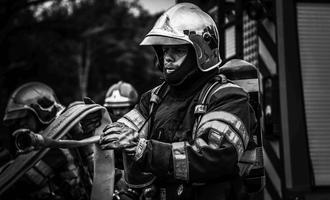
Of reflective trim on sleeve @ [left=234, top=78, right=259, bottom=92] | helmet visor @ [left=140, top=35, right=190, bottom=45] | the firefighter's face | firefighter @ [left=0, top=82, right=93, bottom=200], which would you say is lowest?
firefighter @ [left=0, top=82, right=93, bottom=200]

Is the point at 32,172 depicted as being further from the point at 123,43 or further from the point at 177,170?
the point at 123,43

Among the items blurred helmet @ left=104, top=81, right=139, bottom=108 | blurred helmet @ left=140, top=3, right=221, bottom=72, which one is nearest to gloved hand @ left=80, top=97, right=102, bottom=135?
blurred helmet @ left=140, top=3, right=221, bottom=72

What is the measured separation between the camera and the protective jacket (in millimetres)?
3008

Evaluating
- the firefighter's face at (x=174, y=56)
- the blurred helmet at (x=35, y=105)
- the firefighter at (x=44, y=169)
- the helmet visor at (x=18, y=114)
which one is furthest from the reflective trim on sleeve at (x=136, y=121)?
the helmet visor at (x=18, y=114)

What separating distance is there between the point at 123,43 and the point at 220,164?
30.5 m

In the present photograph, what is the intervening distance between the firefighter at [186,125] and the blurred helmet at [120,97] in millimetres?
3714

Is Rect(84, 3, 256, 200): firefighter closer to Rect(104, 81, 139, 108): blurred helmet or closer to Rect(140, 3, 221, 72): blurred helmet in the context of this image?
Rect(140, 3, 221, 72): blurred helmet

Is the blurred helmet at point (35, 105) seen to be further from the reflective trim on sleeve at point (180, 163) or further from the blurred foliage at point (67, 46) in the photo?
the blurred foliage at point (67, 46)

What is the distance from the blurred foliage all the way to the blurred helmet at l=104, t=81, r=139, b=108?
3.89 metres

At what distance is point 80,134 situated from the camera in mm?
5328

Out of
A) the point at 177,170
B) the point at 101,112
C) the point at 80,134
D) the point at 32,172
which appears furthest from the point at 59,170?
the point at 177,170

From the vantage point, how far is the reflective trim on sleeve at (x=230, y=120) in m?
3.09

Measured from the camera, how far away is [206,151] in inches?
118

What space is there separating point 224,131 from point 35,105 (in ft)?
11.3
